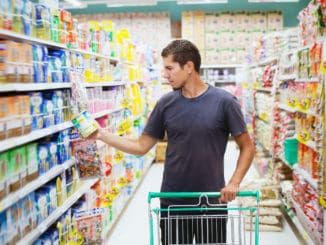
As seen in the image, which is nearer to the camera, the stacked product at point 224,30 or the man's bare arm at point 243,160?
the man's bare arm at point 243,160

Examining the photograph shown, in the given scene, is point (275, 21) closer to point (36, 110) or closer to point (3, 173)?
point (36, 110)

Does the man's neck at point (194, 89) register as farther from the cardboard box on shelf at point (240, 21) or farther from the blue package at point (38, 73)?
Answer: the cardboard box on shelf at point (240, 21)

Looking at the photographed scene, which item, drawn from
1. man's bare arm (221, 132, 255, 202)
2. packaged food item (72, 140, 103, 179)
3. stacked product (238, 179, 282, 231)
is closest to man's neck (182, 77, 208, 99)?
man's bare arm (221, 132, 255, 202)

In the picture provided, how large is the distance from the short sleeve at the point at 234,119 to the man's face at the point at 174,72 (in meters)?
0.31

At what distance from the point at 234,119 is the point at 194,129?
0.79ft

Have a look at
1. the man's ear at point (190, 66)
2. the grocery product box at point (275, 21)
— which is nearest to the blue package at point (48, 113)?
the man's ear at point (190, 66)

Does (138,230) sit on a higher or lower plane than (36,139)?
lower

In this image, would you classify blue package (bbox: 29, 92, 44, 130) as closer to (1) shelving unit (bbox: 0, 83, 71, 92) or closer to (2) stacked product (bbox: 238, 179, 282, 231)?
(1) shelving unit (bbox: 0, 83, 71, 92)

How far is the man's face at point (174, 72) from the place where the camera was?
2514 mm

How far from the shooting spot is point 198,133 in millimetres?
2521

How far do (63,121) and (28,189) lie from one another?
81 cm

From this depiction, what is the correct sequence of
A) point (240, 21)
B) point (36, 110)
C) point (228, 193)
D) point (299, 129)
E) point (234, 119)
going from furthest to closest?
point (240, 21), point (299, 129), point (36, 110), point (234, 119), point (228, 193)

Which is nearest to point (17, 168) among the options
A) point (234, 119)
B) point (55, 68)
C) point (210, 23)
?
point (55, 68)

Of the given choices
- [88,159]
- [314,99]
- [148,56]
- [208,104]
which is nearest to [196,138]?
[208,104]
